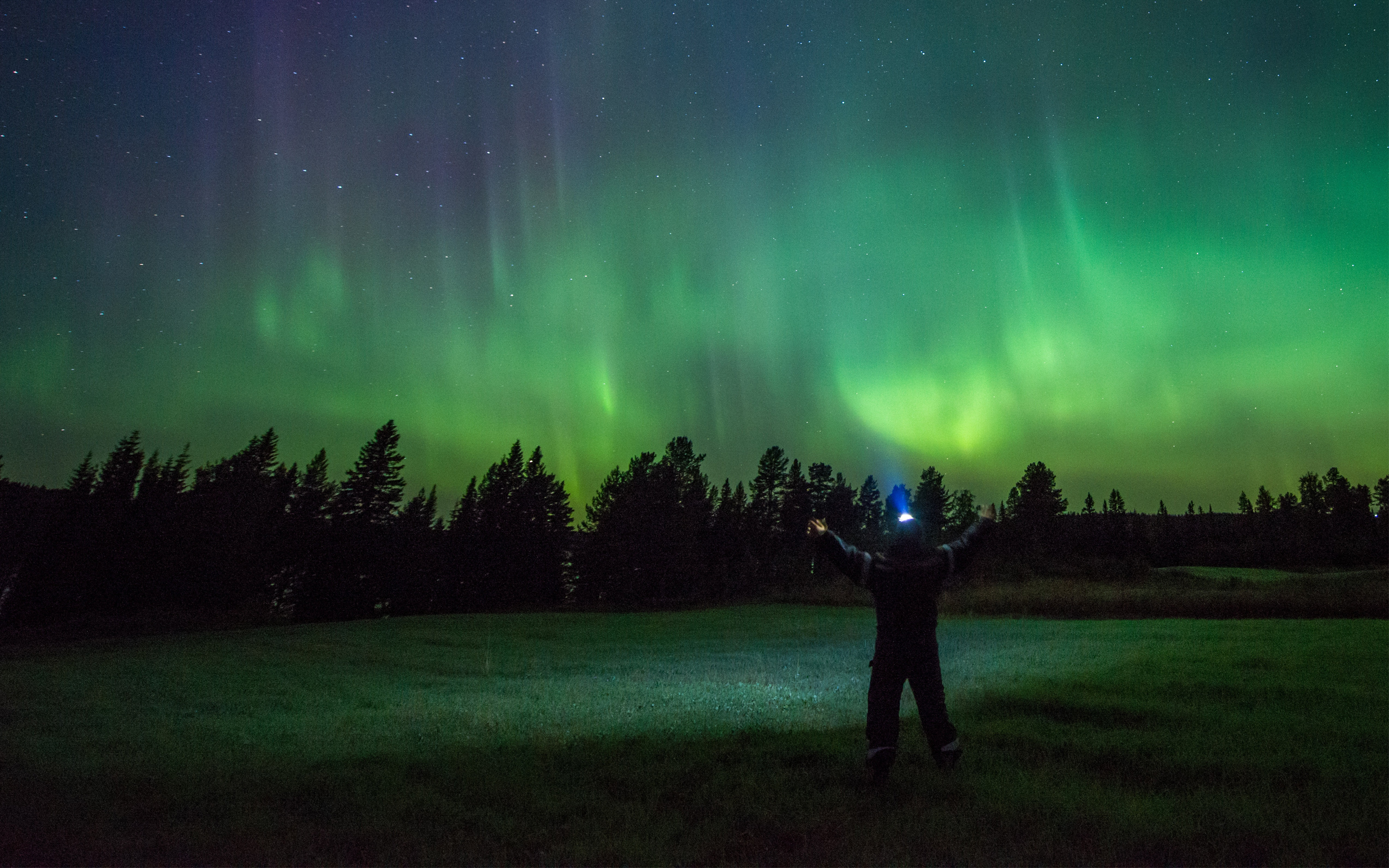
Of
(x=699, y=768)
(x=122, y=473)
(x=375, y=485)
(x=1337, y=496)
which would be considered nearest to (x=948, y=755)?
(x=699, y=768)

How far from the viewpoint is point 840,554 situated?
874cm

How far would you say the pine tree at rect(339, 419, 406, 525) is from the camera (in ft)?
283

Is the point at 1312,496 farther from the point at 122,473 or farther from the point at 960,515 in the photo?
the point at 122,473

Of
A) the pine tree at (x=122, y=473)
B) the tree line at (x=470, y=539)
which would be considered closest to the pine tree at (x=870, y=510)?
the tree line at (x=470, y=539)

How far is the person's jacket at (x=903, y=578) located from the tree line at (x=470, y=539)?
71.1m

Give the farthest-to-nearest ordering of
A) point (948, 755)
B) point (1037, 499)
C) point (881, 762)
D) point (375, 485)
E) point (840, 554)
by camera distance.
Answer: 1. point (1037, 499)
2. point (375, 485)
3. point (840, 554)
4. point (948, 755)
5. point (881, 762)

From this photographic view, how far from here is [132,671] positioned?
22.0 meters

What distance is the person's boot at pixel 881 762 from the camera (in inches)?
324

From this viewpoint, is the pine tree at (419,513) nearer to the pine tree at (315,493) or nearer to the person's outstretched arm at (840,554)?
the pine tree at (315,493)

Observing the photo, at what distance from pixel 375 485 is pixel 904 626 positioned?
88.3 metres

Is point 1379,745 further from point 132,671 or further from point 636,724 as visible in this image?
point 132,671

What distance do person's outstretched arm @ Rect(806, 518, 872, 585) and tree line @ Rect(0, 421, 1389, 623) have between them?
7159cm

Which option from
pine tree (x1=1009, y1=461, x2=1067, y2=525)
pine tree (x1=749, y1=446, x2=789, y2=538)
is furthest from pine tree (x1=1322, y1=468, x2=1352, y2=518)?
pine tree (x1=749, y1=446, x2=789, y2=538)

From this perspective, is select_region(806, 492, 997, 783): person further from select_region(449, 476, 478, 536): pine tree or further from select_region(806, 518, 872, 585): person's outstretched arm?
select_region(449, 476, 478, 536): pine tree
